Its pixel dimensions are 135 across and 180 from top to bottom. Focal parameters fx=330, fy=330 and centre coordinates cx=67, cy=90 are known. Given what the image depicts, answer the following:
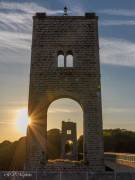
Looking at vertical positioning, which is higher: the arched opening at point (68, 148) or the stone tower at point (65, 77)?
the stone tower at point (65, 77)

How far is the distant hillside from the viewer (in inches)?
1978

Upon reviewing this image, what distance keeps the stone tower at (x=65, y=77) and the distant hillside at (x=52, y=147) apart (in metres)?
29.1

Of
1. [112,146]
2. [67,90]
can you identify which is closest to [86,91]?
[67,90]

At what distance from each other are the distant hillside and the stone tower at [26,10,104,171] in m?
29.1

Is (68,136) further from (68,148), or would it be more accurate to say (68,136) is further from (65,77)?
(65,77)

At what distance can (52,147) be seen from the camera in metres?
51.0

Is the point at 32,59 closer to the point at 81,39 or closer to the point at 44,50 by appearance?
the point at 44,50

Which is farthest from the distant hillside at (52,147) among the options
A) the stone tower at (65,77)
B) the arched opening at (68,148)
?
the stone tower at (65,77)

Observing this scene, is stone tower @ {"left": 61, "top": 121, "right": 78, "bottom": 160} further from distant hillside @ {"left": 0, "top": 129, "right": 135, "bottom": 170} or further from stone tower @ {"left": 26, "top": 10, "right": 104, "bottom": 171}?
stone tower @ {"left": 26, "top": 10, "right": 104, "bottom": 171}

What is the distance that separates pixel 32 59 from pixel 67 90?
298 cm

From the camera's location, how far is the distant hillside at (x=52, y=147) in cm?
5025

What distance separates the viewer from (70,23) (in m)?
20.7

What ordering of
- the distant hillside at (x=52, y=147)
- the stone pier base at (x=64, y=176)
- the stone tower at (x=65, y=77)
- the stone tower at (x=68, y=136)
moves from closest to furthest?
1. the stone pier base at (x=64, y=176)
2. the stone tower at (x=65, y=77)
3. the stone tower at (x=68, y=136)
4. the distant hillside at (x=52, y=147)

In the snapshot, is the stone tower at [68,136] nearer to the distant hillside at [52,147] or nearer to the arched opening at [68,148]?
the arched opening at [68,148]
